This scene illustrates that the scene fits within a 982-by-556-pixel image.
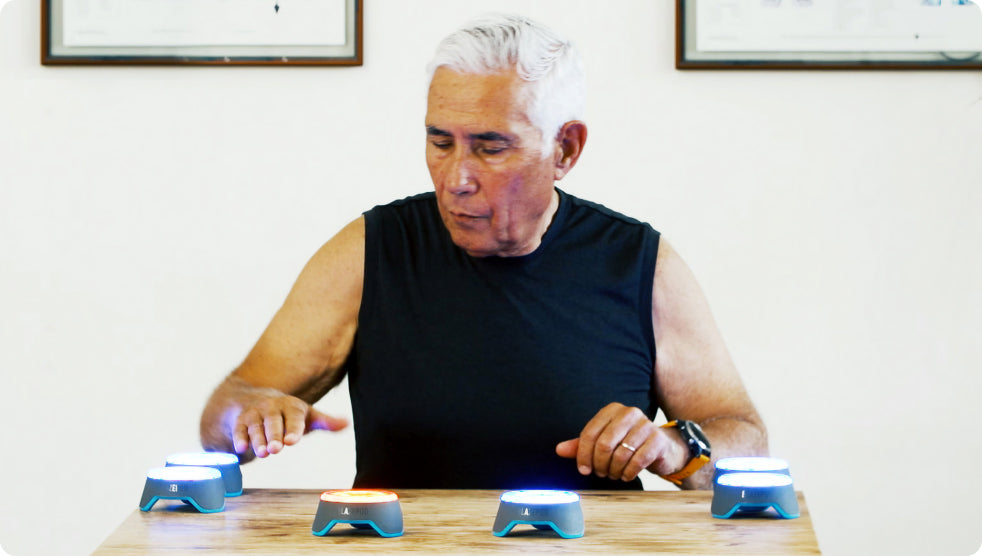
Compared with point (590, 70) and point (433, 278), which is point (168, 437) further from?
point (590, 70)

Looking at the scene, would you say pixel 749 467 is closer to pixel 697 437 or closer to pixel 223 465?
pixel 697 437

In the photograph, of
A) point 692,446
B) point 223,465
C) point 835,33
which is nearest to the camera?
point 223,465

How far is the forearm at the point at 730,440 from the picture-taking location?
5.44 feet

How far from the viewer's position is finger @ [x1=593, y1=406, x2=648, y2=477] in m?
1.35

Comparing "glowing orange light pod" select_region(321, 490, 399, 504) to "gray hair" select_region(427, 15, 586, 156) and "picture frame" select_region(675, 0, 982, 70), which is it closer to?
"gray hair" select_region(427, 15, 586, 156)

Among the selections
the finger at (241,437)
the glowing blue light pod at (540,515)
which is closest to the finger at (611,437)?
the glowing blue light pod at (540,515)

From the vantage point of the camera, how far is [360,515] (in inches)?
43.4

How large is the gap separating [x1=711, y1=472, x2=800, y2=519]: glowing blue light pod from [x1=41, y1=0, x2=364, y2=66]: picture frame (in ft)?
4.38

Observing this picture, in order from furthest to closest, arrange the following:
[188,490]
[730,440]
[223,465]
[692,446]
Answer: [730,440] < [692,446] < [223,465] < [188,490]

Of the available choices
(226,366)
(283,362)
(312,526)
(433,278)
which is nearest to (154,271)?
(226,366)

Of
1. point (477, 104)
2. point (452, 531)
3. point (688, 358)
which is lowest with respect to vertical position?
point (452, 531)

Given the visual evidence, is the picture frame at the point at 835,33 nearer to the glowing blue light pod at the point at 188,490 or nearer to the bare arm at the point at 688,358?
the bare arm at the point at 688,358

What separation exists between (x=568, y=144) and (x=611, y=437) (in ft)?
2.22

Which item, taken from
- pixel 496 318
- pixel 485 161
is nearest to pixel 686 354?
pixel 496 318
